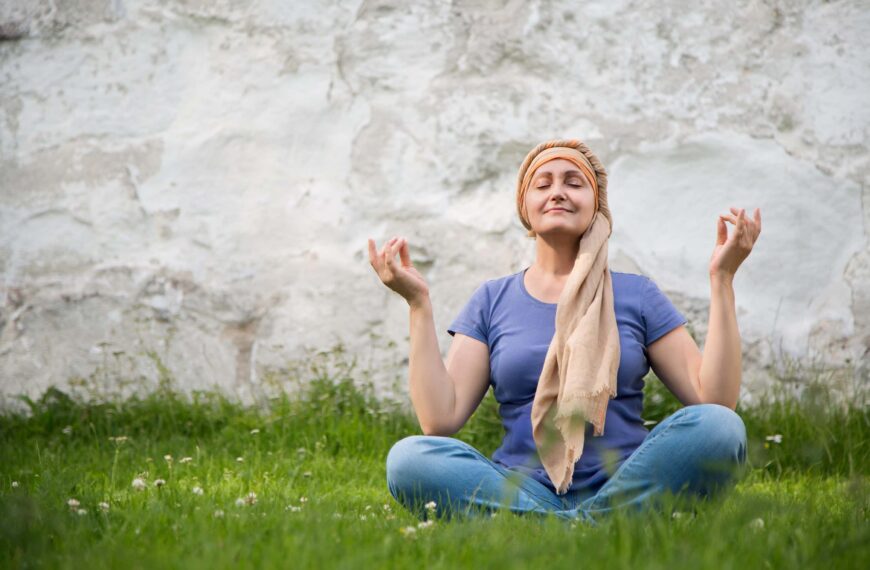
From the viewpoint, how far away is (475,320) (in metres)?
3.04

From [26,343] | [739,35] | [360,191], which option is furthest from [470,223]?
[26,343]

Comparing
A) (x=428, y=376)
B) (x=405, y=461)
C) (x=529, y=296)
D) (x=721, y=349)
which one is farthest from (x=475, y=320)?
(x=721, y=349)

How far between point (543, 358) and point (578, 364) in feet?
0.68

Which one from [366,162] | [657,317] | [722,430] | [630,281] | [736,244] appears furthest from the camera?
[366,162]

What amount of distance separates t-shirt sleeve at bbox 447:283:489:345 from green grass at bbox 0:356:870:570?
23.6 inches

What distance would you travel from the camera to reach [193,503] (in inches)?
103

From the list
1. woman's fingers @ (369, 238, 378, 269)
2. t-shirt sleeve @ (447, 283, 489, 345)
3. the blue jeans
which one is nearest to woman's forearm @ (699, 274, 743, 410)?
the blue jeans

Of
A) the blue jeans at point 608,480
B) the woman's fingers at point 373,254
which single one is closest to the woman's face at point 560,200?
the woman's fingers at point 373,254

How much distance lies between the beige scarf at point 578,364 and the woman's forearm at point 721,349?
263 millimetres

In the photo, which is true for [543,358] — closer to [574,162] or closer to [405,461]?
[405,461]

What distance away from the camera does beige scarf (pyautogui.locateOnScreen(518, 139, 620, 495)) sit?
104 inches

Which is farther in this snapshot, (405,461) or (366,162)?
(366,162)

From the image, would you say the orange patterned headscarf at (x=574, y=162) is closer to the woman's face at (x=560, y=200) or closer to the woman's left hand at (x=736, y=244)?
the woman's face at (x=560, y=200)

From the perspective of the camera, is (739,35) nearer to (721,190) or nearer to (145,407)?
(721,190)
